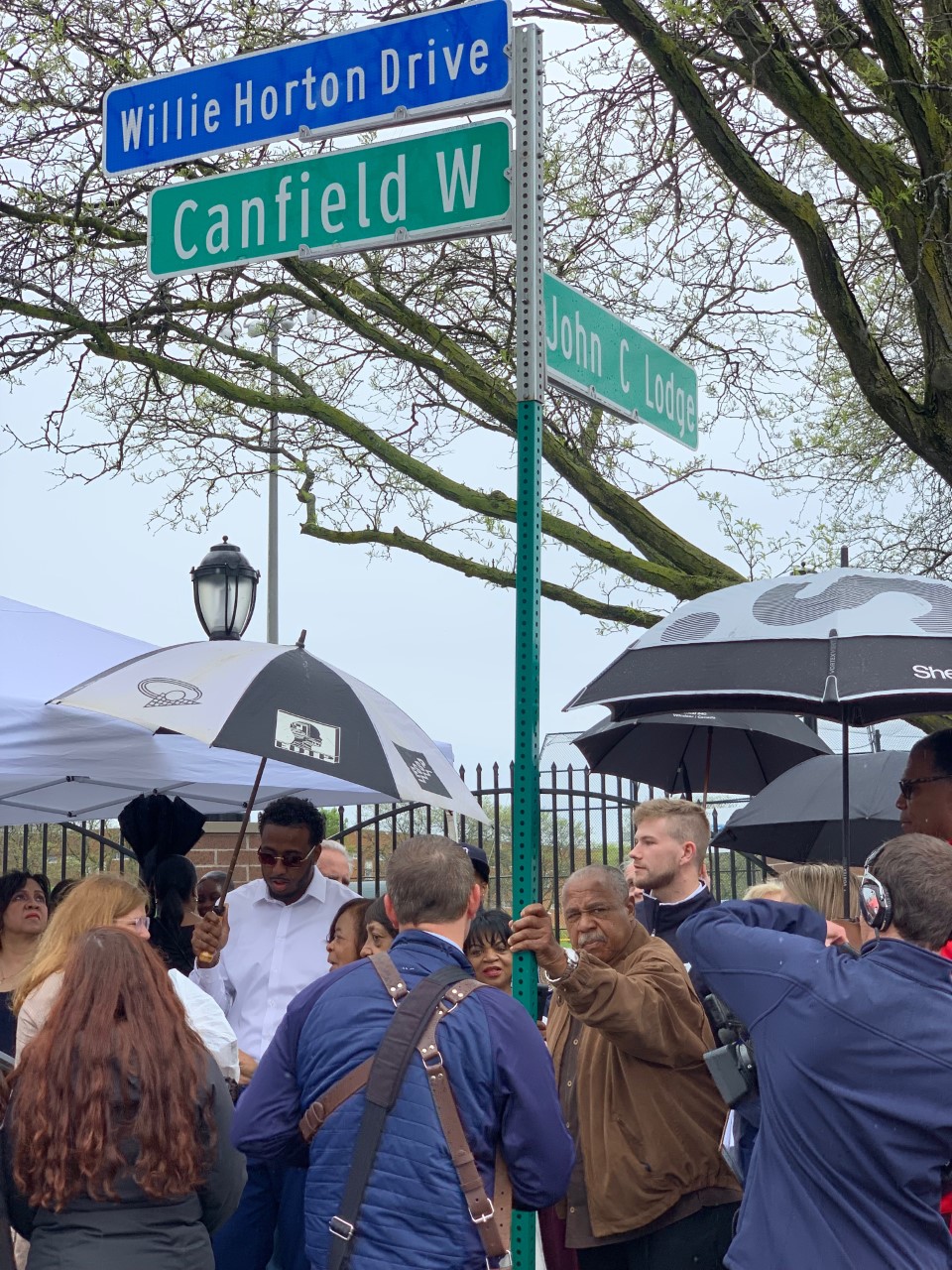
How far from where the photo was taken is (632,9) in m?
6.76

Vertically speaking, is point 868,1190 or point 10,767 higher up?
point 10,767

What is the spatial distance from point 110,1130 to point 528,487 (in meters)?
1.70

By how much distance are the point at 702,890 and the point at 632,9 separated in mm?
4166

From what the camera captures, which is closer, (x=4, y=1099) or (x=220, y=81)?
(x=4, y=1099)

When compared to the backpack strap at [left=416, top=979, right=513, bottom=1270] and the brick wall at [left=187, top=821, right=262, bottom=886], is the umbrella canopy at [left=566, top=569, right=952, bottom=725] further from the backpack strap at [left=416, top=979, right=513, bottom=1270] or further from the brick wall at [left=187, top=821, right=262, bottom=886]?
the brick wall at [left=187, top=821, right=262, bottom=886]

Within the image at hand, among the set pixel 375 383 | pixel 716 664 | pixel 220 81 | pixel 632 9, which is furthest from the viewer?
pixel 375 383

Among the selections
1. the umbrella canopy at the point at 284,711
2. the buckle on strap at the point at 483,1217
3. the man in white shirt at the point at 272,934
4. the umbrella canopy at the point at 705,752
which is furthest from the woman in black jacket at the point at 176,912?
the buckle on strap at the point at 483,1217

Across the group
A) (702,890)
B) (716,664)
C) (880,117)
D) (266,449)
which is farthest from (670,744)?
(880,117)

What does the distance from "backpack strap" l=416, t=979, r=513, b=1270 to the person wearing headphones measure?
52cm

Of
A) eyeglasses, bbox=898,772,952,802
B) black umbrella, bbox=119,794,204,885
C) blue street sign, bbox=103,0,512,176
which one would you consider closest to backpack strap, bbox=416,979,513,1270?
eyeglasses, bbox=898,772,952,802

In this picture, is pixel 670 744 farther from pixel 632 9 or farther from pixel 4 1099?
pixel 4 1099

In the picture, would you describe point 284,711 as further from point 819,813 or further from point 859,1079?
point 819,813

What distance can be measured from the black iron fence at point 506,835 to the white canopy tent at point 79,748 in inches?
85.4

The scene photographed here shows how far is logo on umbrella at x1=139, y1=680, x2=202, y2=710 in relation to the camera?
191 inches
